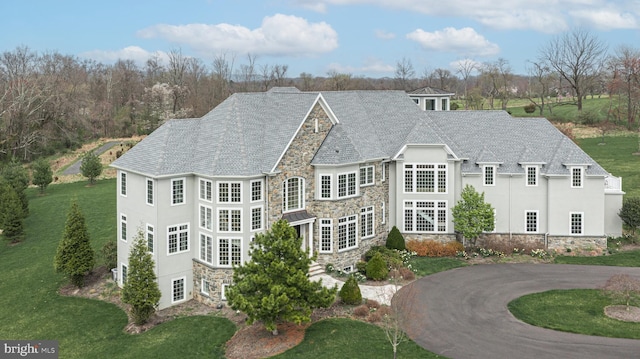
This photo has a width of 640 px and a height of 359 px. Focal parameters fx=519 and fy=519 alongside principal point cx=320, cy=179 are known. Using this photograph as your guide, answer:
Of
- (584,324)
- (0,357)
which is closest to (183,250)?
(0,357)

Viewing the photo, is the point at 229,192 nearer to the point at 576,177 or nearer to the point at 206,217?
the point at 206,217

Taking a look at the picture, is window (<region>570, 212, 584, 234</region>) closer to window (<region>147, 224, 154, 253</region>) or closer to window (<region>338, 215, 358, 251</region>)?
window (<region>338, 215, 358, 251</region>)

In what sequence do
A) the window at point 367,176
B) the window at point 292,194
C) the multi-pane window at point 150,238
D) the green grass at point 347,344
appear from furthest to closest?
the window at point 367,176 → the window at point 292,194 → the multi-pane window at point 150,238 → the green grass at point 347,344

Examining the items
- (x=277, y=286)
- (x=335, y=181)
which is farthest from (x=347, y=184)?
(x=277, y=286)

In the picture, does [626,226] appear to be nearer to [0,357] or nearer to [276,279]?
[276,279]

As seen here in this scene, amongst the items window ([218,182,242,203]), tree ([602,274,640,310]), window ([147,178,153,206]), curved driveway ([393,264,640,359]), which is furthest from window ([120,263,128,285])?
tree ([602,274,640,310])

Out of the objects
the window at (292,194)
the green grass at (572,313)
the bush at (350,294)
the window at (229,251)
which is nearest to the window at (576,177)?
the green grass at (572,313)

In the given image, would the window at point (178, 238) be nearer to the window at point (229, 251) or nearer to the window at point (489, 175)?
the window at point (229, 251)
